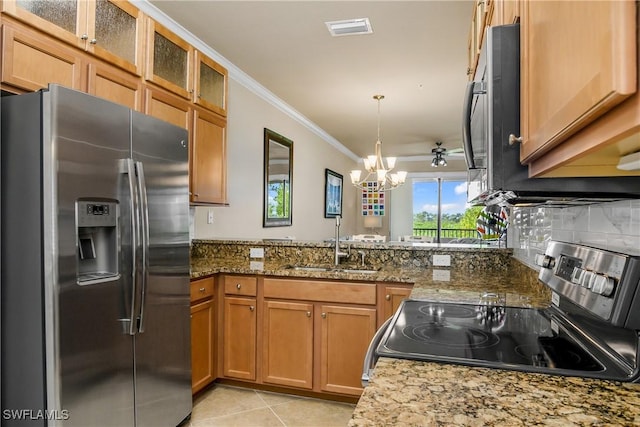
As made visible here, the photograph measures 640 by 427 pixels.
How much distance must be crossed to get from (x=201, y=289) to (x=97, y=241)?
3.14 feet

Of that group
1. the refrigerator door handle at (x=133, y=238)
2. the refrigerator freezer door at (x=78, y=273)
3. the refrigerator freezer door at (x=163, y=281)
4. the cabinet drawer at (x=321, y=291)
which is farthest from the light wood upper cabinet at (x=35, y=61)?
the cabinet drawer at (x=321, y=291)

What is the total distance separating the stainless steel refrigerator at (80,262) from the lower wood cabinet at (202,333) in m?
0.49

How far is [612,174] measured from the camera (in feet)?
2.95

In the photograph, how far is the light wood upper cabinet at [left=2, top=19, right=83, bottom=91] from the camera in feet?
5.27

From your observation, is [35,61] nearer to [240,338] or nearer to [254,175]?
[240,338]

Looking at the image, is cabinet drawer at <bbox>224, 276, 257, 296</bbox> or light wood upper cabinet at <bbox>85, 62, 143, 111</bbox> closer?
light wood upper cabinet at <bbox>85, 62, 143, 111</bbox>

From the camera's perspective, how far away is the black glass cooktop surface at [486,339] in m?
1.01

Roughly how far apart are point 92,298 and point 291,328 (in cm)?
135

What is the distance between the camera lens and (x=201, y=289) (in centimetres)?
267

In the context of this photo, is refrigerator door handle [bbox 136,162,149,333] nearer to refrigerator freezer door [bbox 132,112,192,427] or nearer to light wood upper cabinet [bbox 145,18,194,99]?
refrigerator freezer door [bbox 132,112,192,427]

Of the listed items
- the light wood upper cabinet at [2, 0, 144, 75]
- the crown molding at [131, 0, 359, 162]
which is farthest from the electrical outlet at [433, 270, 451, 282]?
the crown molding at [131, 0, 359, 162]

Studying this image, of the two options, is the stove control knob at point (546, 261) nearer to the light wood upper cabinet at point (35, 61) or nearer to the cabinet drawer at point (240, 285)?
the cabinet drawer at point (240, 285)

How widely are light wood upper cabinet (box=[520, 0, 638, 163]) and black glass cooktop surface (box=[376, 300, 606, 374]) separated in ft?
1.64

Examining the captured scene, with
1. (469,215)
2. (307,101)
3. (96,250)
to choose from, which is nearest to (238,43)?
(307,101)
